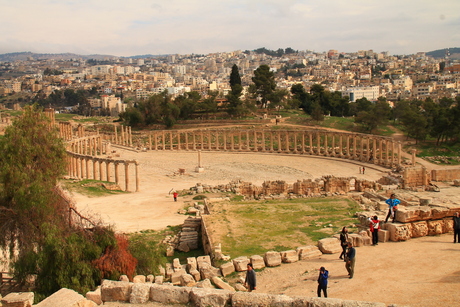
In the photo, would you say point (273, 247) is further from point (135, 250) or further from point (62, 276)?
point (62, 276)

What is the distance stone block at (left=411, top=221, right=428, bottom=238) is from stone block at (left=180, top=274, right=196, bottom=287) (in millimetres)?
9750

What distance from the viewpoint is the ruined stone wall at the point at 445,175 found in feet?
123

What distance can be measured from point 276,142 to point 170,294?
56.9 m

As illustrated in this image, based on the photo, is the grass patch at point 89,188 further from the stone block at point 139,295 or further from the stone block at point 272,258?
the stone block at point 139,295

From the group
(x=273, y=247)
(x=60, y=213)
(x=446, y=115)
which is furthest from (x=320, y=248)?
(x=446, y=115)

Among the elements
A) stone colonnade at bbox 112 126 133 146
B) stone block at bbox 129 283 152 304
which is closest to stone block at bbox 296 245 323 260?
stone block at bbox 129 283 152 304

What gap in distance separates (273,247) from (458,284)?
799 cm

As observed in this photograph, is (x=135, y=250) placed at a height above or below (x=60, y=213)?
below

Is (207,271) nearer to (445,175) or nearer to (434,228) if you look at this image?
(434,228)

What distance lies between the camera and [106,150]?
63188mm

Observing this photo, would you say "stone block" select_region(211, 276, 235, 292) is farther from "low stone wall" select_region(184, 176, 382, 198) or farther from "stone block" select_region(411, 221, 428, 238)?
"low stone wall" select_region(184, 176, 382, 198)

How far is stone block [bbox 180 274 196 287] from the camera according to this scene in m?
16.6

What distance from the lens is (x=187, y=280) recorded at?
16812 mm

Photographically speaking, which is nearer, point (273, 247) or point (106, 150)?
point (273, 247)
